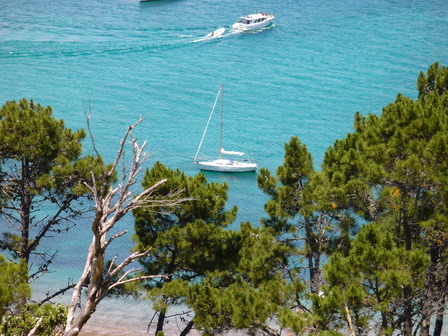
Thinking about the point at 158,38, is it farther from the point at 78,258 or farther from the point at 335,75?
the point at 78,258

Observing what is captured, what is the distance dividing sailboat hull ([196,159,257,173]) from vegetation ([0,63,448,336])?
20.5 metres

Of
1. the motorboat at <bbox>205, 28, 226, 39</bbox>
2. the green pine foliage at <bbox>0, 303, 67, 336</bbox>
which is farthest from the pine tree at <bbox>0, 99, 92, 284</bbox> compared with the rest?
the motorboat at <bbox>205, 28, 226, 39</bbox>

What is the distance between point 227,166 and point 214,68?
15.2m

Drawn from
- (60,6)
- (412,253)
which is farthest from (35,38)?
(412,253)

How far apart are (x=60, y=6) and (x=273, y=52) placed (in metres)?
23.5

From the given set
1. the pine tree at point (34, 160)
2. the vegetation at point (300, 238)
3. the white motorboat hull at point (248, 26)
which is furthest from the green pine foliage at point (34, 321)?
the white motorboat hull at point (248, 26)

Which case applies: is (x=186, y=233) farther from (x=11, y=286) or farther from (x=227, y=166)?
(x=227, y=166)

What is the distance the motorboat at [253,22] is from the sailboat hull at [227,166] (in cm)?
2396

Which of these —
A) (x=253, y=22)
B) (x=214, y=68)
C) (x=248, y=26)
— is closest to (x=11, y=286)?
(x=214, y=68)

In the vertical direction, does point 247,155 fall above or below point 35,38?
below

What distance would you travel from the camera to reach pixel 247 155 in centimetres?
3925

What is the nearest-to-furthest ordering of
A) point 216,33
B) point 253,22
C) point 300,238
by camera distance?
point 300,238
point 216,33
point 253,22

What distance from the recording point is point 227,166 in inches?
1490

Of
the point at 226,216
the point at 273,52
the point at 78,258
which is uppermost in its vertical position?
the point at 273,52
